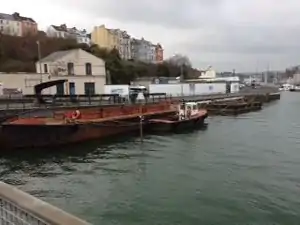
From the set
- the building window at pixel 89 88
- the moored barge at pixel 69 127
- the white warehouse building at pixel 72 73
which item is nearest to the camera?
the moored barge at pixel 69 127

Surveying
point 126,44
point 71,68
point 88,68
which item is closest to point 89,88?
point 88,68

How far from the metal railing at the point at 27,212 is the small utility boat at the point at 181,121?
92.5ft

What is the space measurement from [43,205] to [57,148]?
2242 cm

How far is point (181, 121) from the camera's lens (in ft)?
106

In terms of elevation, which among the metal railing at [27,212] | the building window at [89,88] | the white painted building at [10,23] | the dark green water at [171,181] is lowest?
the dark green water at [171,181]

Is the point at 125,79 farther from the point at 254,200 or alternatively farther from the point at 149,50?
the point at 149,50

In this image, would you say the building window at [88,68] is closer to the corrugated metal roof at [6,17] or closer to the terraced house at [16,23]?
the terraced house at [16,23]

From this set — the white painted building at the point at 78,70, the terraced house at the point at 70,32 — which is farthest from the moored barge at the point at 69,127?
the terraced house at the point at 70,32

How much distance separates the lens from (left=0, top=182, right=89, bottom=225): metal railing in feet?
8.04

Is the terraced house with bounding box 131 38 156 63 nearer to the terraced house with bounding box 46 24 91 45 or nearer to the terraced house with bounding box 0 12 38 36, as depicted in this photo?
the terraced house with bounding box 46 24 91 45

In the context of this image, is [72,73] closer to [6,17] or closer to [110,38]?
[6,17]

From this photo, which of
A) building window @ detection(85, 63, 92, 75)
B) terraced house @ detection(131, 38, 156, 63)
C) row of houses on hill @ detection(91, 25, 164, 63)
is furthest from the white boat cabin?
terraced house @ detection(131, 38, 156, 63)

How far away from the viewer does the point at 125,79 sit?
71500mm

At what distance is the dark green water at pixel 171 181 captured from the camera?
1138 cm
